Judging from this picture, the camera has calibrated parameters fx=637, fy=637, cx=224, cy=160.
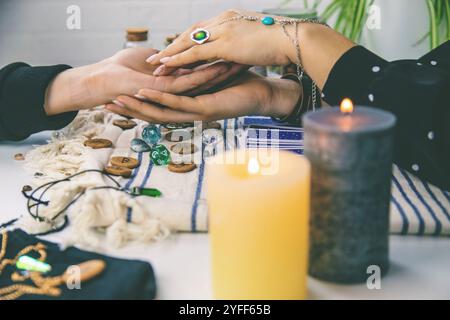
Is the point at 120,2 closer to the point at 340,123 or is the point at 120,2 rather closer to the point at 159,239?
the point at 159,239

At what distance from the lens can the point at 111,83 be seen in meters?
1.06

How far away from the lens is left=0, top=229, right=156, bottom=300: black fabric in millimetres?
602

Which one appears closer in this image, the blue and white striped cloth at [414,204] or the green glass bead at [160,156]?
the blue and white striped cloth at [414,204]

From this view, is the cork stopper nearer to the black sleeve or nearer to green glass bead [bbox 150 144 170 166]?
the black sleeve

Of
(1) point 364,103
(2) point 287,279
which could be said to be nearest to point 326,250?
(2) point 287,279

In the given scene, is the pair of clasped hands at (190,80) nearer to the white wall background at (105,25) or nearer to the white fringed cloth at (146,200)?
the white fringed cloth at (146,200)

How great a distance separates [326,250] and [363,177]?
0.08m

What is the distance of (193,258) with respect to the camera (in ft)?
2.30

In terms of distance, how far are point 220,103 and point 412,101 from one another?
0.36 meters

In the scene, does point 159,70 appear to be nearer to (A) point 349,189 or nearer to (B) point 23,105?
(B) point 23,105

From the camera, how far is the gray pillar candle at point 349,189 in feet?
1.90

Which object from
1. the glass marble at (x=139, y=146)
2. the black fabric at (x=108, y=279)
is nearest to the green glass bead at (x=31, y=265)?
the black fabric at (x=108, y=279)

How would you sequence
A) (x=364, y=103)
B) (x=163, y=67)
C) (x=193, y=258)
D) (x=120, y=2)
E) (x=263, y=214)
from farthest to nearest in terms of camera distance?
(x=120, y=2) < (x=163, y=67) < (x=364, y=103) < (x=193, y=258) < (x=263, y=214)

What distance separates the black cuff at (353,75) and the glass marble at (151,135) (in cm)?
29
